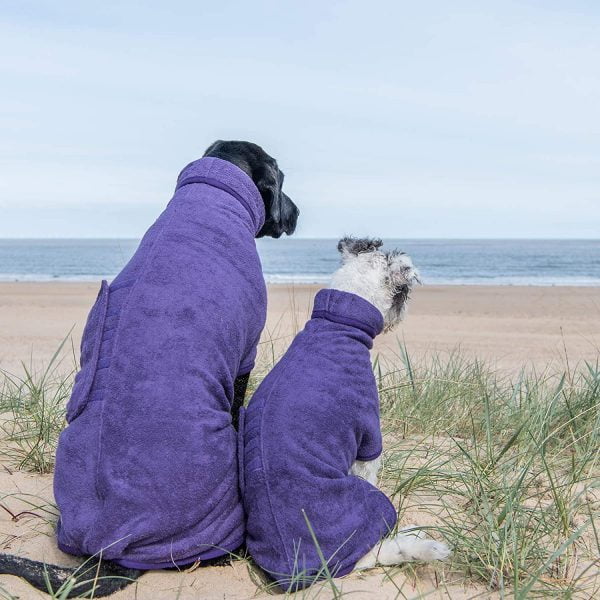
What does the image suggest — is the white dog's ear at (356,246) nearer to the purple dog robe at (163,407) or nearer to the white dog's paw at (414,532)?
the purple dog robe at (163,407)

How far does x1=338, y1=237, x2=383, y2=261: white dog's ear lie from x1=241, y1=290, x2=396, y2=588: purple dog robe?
1.68ft

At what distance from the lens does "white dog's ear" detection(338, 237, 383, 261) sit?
3.50 meters

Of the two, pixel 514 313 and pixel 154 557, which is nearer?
pixel 154 557

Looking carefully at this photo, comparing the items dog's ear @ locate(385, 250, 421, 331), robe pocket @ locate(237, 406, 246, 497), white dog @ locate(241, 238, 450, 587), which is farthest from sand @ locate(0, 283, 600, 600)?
dog's ear @ locate(385, 250, 421, 331)

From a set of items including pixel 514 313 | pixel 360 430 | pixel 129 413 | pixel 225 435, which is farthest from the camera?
pixel 514 313

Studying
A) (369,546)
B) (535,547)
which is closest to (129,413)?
(369,546)

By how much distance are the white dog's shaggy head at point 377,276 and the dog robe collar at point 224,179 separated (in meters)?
0.49

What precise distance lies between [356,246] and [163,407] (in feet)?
4.40

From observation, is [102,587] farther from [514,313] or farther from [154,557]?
[514,313]

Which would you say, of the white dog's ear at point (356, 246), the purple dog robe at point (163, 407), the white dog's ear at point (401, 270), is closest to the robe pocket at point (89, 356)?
the purple dog robe at point (163, 407)

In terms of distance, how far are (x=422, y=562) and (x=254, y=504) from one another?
2.39ft

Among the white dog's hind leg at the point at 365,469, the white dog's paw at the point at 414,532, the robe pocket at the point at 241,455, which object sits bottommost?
the white dog's paw at the point at 414,532

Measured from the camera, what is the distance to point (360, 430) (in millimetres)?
3010

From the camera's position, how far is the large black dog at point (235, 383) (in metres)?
2.75
